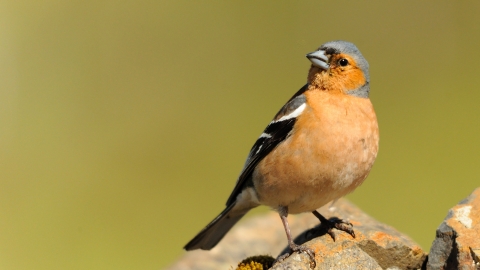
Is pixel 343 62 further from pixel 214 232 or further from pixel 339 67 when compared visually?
pixel 214 232

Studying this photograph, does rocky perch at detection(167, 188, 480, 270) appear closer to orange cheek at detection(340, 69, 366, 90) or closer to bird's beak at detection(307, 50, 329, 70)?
orange cheek at detection(340, 69, 366, 90)

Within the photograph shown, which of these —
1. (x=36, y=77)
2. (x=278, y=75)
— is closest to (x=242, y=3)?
(x=278, y=75)

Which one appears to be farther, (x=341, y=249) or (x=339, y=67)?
(x=339, y=67)

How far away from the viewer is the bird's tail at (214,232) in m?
6.48

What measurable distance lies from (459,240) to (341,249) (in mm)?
1052

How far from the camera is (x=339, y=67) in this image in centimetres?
561

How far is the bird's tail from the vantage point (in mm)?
6477

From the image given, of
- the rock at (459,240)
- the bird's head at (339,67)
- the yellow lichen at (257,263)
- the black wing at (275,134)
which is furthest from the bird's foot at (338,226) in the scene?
the bird's head at (339,67)

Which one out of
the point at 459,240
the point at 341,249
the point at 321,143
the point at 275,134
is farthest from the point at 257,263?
the point at 459,240

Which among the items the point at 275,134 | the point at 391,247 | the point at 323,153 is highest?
the point at 275,134

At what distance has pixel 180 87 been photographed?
18109 millimetres

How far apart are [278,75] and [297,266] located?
1308cm

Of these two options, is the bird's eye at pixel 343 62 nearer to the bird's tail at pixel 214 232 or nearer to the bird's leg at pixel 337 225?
the bird's leg at pixel 337 225

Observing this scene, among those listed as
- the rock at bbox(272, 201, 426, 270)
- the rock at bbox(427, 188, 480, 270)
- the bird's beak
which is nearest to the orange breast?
the bird's beak
